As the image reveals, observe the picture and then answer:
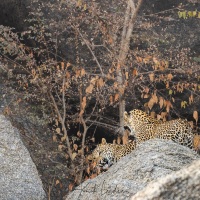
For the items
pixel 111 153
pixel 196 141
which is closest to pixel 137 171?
pixel 196 141

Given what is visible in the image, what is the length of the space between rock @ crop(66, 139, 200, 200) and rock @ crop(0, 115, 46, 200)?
2.20ft

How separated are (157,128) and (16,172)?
319cm

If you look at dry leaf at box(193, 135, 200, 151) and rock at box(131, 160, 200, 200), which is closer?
rock at box(131, 160, 200, 200)

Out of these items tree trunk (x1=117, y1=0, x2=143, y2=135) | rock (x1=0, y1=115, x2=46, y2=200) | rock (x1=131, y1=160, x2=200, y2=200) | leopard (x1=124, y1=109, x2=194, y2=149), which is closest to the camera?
rock (x1=131, y1=160, x2=200, y2=200)

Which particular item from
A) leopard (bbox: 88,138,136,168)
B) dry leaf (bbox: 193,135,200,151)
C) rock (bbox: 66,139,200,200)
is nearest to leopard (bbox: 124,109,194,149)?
dry leaf (bbox: 193,135,200,151)

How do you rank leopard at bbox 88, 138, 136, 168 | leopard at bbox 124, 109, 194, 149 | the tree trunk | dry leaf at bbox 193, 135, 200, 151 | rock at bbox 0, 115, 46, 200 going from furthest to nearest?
1. leopard at bbox 88, 138, 136, 168
2. the tree trunk
3. leopard at bbox 124, 109, 194, 149
4. dry leaf at bbox 193, 135, 200, 151
5. rock at bbox 0, 115, 46, 200

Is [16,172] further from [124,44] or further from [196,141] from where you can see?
[124,44]

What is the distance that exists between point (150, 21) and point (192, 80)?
5.14 feet

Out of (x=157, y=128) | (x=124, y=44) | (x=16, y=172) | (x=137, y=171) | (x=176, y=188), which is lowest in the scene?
(x=16, y=172)

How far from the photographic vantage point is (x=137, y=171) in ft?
24.0

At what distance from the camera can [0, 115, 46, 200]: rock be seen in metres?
8.51

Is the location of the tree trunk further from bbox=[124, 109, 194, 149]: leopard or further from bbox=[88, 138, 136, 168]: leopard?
bbox=[88, 138, 136, 168]: leopard

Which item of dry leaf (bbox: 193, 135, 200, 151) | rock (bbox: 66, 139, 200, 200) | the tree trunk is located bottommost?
dry leaf (bbox: 193, 135, 200, 151)

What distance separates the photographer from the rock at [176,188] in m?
3.44
